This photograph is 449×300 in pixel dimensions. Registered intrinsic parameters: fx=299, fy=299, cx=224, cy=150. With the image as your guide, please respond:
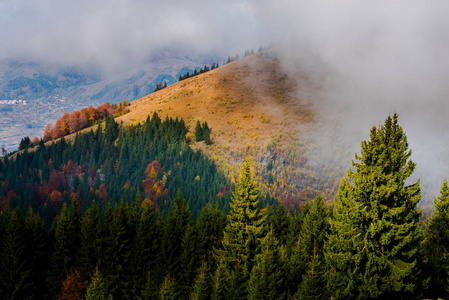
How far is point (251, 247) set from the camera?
30.8 metres

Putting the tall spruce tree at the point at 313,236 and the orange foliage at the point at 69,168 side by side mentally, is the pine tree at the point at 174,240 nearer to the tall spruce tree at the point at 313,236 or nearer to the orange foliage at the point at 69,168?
the tall spruce tree at the point at 313,236

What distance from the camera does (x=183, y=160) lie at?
142375mm

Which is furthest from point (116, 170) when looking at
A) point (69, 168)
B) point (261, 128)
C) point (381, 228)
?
point (381, 228)

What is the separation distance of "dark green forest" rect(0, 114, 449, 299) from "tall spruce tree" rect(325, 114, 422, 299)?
7 cm

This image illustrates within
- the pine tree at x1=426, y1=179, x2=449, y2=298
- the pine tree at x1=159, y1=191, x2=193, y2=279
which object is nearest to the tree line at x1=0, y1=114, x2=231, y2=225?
the pine tree at x1=159, y1=191, x2=193, y2=279

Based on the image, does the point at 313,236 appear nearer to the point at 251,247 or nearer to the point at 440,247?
the point at 251,247

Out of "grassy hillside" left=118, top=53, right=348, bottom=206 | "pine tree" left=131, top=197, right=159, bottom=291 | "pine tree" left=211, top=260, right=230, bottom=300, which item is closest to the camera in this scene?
"pine tree" left=211, top=260, right=230, bottom=300

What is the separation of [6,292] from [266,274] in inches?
1296

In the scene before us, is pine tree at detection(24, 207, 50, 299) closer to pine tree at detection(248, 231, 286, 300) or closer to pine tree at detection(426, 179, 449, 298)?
pine tree at detection(248, 231, 286, 300)

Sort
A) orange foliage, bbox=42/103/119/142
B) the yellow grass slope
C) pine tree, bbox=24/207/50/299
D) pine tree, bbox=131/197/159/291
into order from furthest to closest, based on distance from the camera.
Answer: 1. orange foliage, bbox=42/103/119/142
2. the yellow grass slope
3. pine tree, bbox=131/197/159/291
4. pine tree, bbox=24/207/50/299

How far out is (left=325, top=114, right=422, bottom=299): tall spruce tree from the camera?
18.6 m

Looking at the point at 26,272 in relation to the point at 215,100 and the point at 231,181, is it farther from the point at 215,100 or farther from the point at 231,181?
the point at 215,100

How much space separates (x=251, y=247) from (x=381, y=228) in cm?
1516

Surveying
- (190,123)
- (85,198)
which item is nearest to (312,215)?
(85,198)
